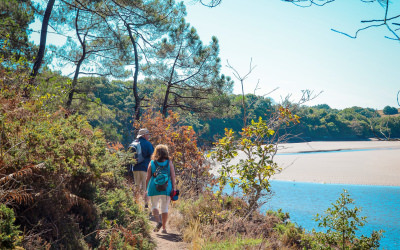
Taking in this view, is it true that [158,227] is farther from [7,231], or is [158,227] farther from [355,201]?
[355,201]

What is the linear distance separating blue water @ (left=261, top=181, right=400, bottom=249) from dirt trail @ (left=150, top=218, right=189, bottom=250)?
28.4ft

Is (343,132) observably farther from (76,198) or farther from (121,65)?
(76,198)

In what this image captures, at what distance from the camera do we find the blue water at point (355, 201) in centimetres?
1475

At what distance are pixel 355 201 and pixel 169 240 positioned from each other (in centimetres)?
1600

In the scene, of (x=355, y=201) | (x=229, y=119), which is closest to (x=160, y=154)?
(x=355, y=201)

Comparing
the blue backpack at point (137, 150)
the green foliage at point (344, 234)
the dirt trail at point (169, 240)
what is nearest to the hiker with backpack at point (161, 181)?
the dirt trail at point (169, 240)

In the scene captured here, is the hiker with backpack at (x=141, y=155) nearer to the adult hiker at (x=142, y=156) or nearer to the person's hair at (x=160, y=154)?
the adult hiker at (x=142, y=156)

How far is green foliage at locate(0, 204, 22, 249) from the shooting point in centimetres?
249

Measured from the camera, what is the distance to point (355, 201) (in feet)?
58.6

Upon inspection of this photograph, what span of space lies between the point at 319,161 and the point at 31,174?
40042 mm

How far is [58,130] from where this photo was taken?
12.3 ft

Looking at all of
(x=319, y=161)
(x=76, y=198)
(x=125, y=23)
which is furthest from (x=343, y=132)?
(x=76, y=198)

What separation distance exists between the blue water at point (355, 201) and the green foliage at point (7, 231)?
11.9m

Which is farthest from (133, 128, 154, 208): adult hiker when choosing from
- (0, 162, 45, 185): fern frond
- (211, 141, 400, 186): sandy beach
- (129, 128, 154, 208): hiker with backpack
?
(211, 141, 400, 186): sandy beach
